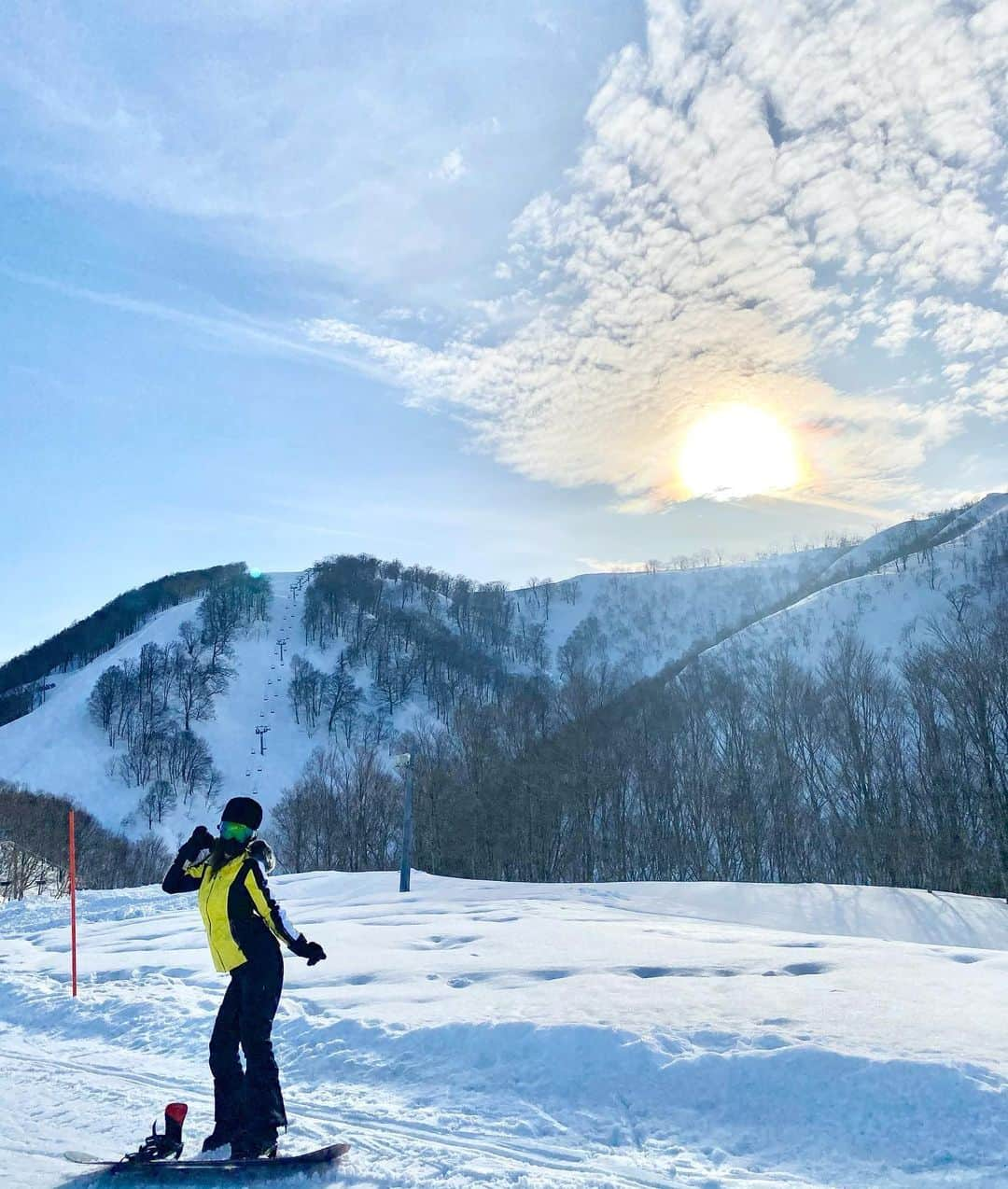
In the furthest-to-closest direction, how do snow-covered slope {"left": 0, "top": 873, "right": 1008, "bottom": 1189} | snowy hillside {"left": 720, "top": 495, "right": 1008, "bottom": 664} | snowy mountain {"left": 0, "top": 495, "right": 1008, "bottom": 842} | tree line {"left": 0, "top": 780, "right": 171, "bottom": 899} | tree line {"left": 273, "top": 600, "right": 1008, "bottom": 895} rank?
1. snowy mountain {"left": 0, "top": 495, "right": 1008, "bottom": 842}
2. snowy hillside {"left": 720, "top": 495, "right": 1008, "bottom": 664}
3. tree line {"left": 0, "top": 780, "right": 171, "bottom": 899}
4. tree line {"left": 273, "top": 600, "right": 1008, "bottom": 895}
5. snow-covered slope {"left": 0, "top": 873, "right": 1008, "bottom": 1189}

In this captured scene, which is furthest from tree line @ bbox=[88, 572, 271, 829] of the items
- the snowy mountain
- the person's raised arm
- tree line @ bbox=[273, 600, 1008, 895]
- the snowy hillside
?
the person's raised arm

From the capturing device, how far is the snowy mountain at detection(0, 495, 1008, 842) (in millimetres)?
88312

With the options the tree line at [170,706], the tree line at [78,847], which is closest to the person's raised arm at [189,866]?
the tree line at [78,847]

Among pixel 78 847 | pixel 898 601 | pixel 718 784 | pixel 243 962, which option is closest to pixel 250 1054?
pixel 243 962

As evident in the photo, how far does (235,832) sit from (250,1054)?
1203 mm

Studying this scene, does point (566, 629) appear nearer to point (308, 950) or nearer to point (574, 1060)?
point (574, 1060)

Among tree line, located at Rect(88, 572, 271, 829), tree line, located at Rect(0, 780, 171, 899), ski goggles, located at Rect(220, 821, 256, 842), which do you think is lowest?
tree line, located at Rect(0, 780, 171, 899)

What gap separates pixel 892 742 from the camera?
3684cm

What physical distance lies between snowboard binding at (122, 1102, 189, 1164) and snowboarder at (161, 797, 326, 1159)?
20 cm

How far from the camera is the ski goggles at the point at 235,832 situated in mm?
4594

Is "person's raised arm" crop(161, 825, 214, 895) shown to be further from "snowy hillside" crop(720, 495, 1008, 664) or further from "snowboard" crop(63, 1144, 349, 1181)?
"snowy hillside" crop(720, 495, 1008, 664)

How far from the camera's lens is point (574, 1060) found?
5.54 m

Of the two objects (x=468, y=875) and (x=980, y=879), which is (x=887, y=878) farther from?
(x=468, y=875)

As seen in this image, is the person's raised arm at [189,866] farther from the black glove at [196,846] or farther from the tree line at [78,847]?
the tree line at [78,847]
